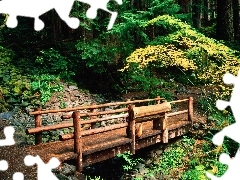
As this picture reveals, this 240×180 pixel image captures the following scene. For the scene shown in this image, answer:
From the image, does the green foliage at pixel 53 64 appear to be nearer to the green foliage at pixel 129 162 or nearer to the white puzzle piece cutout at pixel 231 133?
the green foliage at pixel 129 162

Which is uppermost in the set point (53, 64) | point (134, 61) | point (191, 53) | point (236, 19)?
point (236, 19)

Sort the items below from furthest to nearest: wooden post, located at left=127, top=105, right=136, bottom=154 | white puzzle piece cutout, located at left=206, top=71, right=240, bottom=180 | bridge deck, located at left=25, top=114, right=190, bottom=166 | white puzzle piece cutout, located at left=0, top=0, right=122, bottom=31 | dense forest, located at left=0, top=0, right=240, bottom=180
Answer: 1. dense forest, located at left=0, top=0, right=240, bottom=180
2. wooden post, located at left=127, top=105, right=136, bottom=154
3. bridge deck, located at left=25, top=114, right=190, bottom=166
4. white puzzle piece cutout, located at left=0, top=0, right=122, bottom=31
5. white puzzle piece cutout, located at left=206, top=71, right=240, bottom=180

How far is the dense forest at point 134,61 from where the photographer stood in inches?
390

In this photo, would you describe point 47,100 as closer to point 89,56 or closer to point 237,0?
point 89,56

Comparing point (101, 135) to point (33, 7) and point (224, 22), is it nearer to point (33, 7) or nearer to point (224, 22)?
point (33, 7)

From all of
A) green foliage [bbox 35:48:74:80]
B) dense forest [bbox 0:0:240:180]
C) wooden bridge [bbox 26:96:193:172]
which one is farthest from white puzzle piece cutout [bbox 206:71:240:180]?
green foliage [bbox 35:48:74:80]

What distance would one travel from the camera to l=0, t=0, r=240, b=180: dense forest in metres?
9.91

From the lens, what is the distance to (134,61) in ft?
33.4

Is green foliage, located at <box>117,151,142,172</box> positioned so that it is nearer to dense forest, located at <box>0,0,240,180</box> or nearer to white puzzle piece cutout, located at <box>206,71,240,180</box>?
dense forest, located at <box>0,0,240,180</box>

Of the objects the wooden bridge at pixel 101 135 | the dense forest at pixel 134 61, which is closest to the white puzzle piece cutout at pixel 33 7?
the wooden bridge at pixel 101 135

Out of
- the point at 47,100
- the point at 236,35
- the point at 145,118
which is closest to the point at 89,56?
the point at 47,100

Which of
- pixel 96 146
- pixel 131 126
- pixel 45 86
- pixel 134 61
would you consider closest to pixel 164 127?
pixel 131 126

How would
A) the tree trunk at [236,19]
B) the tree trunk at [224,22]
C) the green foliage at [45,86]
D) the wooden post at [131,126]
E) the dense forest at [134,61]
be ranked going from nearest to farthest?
the wooden post at [131,126]
the dense forest at [134,61]
the green foliage at [45,86]
the tree trunk at [224,22]
the tree trunk at [236,19]

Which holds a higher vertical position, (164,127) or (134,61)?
(134,61)
